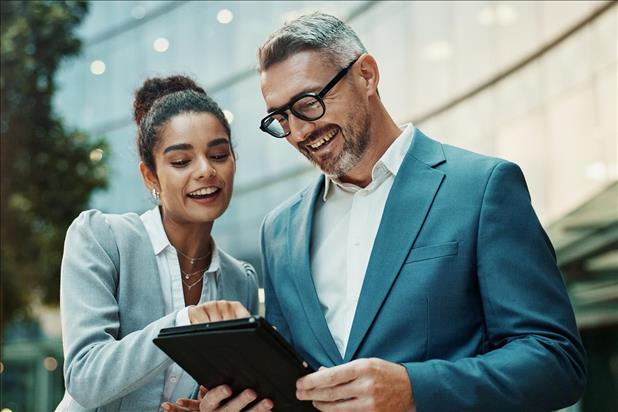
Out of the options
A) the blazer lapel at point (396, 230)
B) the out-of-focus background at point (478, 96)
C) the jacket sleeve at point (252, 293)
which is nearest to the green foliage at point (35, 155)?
the out-of-focus background at point (478, 96)

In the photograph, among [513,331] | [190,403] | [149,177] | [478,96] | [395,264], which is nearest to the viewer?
[513,331]

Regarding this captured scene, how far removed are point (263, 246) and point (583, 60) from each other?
2.78 meters

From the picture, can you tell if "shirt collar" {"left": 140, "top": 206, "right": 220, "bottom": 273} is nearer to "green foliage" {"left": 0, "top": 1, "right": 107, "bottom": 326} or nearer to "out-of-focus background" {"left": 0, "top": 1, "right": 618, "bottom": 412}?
"out-of-focus background" {"left": 0, "top": 1, "right": 618, "bottom": 412}

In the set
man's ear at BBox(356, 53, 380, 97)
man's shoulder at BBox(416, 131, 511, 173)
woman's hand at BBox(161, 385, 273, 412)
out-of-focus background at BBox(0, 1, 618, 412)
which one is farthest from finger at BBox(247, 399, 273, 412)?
out-of-focus background at BBox(0, 1, 618, 412)

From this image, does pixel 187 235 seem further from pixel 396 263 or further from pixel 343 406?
pixel 343 406

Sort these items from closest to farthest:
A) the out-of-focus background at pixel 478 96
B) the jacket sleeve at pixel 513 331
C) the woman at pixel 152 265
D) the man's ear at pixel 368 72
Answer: the jacket sleeve at pixel 513 331
the woman at pixel 152 265
the man's ear at pixel 368 72
the out-of-focus background at pixel 478 96

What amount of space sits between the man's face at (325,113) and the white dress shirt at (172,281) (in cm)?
48

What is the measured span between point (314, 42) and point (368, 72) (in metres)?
0.18

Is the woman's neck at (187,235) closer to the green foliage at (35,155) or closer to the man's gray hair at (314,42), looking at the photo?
the man's gray hair at (314,42)

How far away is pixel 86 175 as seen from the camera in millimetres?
5250

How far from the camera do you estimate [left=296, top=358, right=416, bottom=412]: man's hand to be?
164cm

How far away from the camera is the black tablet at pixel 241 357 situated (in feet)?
5.30

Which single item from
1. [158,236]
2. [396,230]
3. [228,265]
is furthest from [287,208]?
[396,230]

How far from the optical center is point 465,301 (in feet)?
6.14
